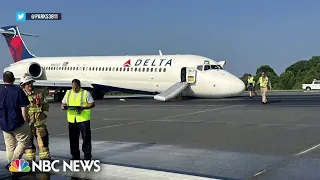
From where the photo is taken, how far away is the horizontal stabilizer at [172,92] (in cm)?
2366

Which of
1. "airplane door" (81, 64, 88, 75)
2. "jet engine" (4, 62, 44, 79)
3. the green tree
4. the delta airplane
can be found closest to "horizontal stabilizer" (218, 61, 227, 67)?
the delta airplane

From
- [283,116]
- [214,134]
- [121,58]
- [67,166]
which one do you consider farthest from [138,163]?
[121,58]

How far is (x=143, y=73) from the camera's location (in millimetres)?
27047

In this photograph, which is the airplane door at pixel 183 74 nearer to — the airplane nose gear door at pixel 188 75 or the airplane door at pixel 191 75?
the airplane nose gear door at pixel 188 75

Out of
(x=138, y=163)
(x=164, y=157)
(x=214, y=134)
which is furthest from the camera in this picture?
(x=214, y=134)

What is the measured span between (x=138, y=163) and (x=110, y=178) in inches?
42.8

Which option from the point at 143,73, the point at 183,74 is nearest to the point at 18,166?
the point at 183,74

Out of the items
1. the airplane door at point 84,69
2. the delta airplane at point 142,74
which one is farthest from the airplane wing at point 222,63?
the airplane door at point 84,69

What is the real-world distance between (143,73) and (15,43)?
57.0 ft

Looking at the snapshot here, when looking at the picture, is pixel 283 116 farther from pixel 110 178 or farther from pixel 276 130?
pixel 110 178

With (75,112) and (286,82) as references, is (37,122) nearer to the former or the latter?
(75,112)

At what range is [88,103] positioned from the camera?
24.8 ft

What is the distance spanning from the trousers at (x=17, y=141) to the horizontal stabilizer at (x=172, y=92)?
1668 centimetres

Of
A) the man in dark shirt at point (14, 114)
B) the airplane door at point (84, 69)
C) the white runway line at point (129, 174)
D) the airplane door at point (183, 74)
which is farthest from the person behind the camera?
the airplane door at point (84, 69)
